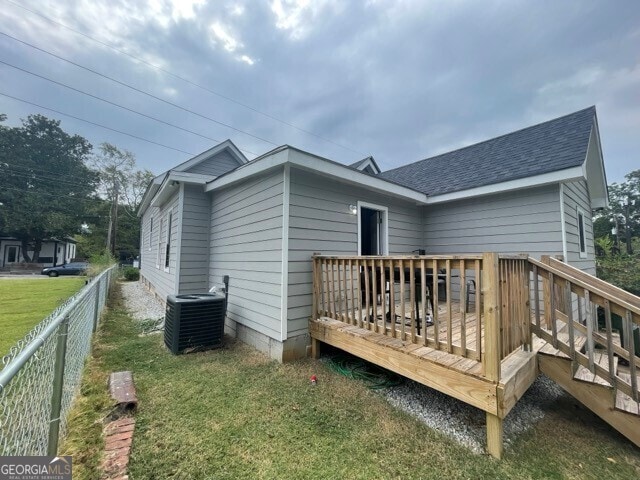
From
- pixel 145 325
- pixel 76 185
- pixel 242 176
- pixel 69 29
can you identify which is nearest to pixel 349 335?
pixel 242 176

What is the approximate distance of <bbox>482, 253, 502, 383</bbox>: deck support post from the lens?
2172 mm

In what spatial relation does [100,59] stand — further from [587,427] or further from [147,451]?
[587,427]

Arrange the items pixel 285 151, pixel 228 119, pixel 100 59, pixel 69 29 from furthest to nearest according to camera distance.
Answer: pixel 228 119
pixel 100 59
pixel 69 29
pixel 285 151

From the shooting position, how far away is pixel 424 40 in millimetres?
9578

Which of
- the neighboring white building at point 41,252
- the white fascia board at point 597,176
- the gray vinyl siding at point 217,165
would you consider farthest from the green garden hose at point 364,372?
the neighboring white building at point 41,252

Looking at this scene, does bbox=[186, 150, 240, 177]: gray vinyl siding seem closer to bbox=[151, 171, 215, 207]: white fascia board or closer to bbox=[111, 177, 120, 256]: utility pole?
bbox=[151, 171, 215, 207]: white fascia board

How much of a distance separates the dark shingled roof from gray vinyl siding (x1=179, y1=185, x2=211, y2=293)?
4946mm

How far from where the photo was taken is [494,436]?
2209 millimetres

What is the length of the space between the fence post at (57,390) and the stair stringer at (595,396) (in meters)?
4.28

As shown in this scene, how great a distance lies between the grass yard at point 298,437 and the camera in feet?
A: 6.47

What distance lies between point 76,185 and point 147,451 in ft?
136

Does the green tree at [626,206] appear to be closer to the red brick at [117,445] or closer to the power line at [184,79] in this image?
the power line at [184,79]

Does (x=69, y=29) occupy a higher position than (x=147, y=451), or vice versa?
(x=69, y=29)

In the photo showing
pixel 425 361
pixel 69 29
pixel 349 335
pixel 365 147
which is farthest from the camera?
pixel 365 147
